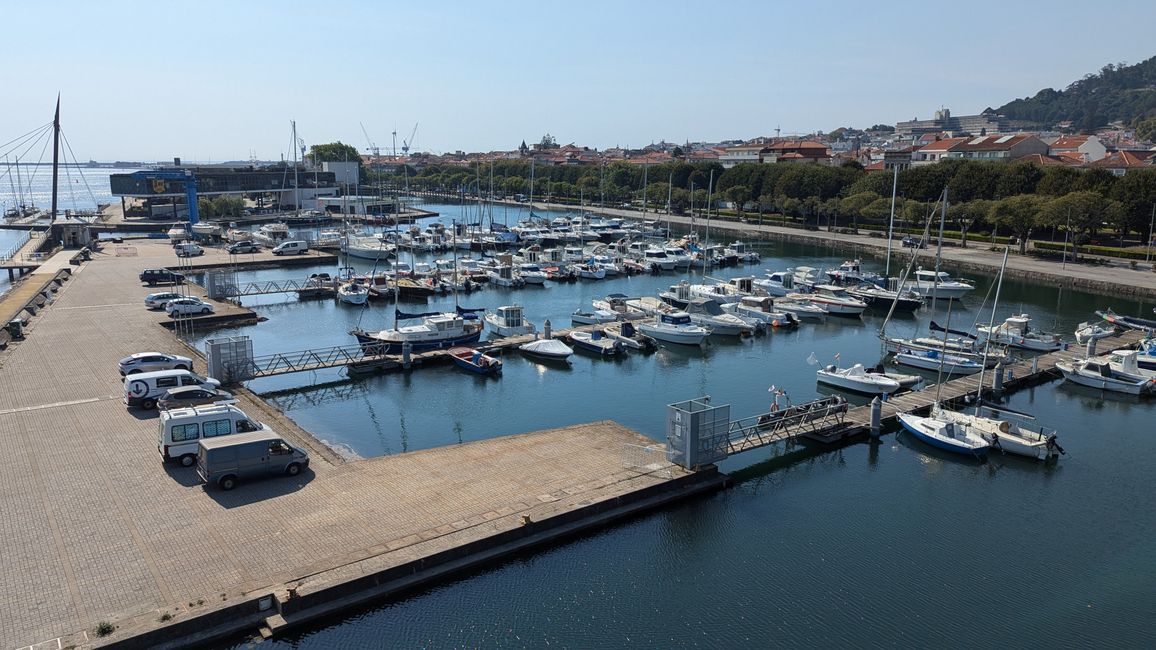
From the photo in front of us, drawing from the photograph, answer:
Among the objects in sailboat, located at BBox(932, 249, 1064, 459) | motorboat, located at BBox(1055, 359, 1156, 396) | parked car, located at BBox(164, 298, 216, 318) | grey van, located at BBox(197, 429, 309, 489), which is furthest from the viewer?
parked car, located at BBox(164, 298, 216, 318)

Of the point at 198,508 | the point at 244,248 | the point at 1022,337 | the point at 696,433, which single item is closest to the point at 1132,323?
the point at 1022,337

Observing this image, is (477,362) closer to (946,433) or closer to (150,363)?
(150,363)

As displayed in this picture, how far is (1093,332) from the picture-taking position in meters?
37.2

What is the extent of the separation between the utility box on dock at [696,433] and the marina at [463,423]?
0.36 metres

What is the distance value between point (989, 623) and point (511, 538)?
9.53 metres

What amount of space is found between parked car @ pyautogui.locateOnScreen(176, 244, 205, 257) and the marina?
1086cm

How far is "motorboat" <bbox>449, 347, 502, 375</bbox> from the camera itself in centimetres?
3155

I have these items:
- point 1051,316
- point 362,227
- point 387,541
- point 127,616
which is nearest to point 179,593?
point 127,616

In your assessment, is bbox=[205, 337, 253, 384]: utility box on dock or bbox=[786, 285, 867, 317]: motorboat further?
bbox=[786, 285, 867, 317]: motorboat

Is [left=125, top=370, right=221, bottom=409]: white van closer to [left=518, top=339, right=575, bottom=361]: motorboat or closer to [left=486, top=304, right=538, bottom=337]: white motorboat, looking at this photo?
[left=518, top=339, right=575, bottom=361]: motorboat

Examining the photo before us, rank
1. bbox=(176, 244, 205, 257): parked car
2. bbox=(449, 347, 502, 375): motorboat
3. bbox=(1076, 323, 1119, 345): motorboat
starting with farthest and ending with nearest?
bbox=(176, 244, 205, 257): parked car < bbox=(1076, 323, 1119, 345): motorboat < bbox=(449, 347, 502, 375): motorboat

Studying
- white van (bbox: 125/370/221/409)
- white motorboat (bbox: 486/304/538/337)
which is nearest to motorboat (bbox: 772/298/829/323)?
white motorboat (bbox: 486/304/538/337)

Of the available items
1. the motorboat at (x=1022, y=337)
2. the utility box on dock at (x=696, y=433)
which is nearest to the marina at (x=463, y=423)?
the utility box on dock at (x=696, y=433)

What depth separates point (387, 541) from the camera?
52.0 feet
